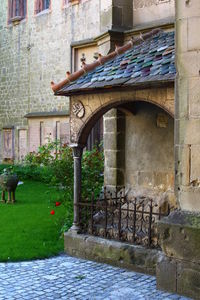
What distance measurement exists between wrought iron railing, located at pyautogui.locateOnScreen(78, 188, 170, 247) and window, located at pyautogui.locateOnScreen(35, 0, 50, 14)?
12.9 meters

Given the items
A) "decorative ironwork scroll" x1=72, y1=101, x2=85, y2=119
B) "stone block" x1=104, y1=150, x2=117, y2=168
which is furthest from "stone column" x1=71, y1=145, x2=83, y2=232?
"stone block" x1=104, y1=150, x2=117, y2=168

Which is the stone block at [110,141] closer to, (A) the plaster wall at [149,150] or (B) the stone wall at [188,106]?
(A) the plaster wall at [149,150]

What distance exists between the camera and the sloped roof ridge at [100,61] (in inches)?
298

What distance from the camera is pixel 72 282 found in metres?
5.98

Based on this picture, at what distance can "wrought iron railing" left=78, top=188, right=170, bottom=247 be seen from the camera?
665 cm

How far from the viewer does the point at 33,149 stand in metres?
19.6

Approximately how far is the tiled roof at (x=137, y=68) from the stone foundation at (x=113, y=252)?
88.1 inches

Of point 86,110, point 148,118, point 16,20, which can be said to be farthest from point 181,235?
point 16,20

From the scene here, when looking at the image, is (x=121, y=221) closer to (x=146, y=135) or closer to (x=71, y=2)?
(x=146, y=135)

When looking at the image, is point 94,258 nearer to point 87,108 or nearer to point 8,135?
point 87,108

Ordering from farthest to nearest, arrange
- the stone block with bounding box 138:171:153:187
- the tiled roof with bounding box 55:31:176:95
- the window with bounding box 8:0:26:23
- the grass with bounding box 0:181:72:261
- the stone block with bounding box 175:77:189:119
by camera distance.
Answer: the window with bounding box 8:0:26:23, the stone block with bounding box 138:171:153:187, the grass with bounding box 0:181:72:261, the tiled roof with bounding box 55:31:176:95, the stone block with bounding box 175:77:189:119

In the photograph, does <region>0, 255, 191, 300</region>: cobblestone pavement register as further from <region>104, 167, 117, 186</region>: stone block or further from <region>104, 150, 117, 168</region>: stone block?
<region>104, 150, 117, 168</region>: stone block

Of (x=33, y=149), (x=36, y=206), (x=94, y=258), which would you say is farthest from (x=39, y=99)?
(x=94, y=258)

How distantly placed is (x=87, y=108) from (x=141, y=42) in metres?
1.54
